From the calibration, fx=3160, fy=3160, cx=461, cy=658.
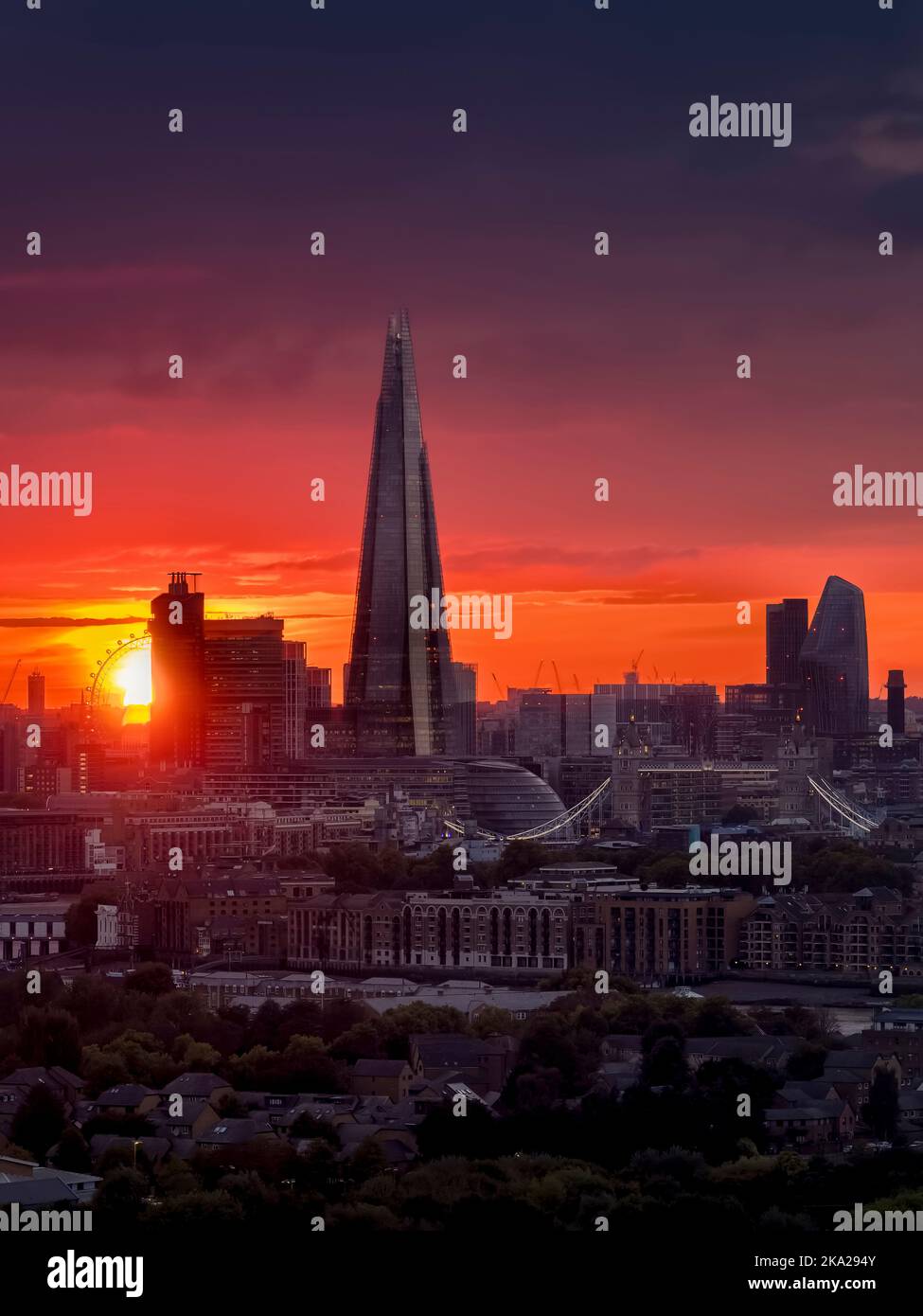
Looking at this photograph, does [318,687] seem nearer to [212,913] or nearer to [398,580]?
[398,580]

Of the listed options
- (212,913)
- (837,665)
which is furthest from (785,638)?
(212,913)

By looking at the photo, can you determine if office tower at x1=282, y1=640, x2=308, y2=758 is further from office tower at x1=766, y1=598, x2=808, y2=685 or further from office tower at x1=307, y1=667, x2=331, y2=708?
office tower at x1=766, y1=598, x2=808, y2=685

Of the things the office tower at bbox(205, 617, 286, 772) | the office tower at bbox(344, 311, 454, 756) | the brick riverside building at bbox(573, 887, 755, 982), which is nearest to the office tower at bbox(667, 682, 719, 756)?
the office tower at bbox(344, 311, 454, 756)

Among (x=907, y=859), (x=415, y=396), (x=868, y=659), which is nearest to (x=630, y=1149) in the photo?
(x=907, y=859)

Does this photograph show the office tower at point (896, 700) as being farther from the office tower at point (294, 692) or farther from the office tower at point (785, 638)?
the office tower at point (294, 692)

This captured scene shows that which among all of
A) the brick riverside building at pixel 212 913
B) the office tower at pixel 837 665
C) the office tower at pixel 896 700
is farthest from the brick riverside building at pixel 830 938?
the office tower at pixel 837 665

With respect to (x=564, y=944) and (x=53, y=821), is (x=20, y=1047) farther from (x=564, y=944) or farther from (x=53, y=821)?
(x=53, y=821)

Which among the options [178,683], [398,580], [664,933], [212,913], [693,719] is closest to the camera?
[664,933]

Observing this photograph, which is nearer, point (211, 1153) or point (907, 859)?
point (211, 1153)
